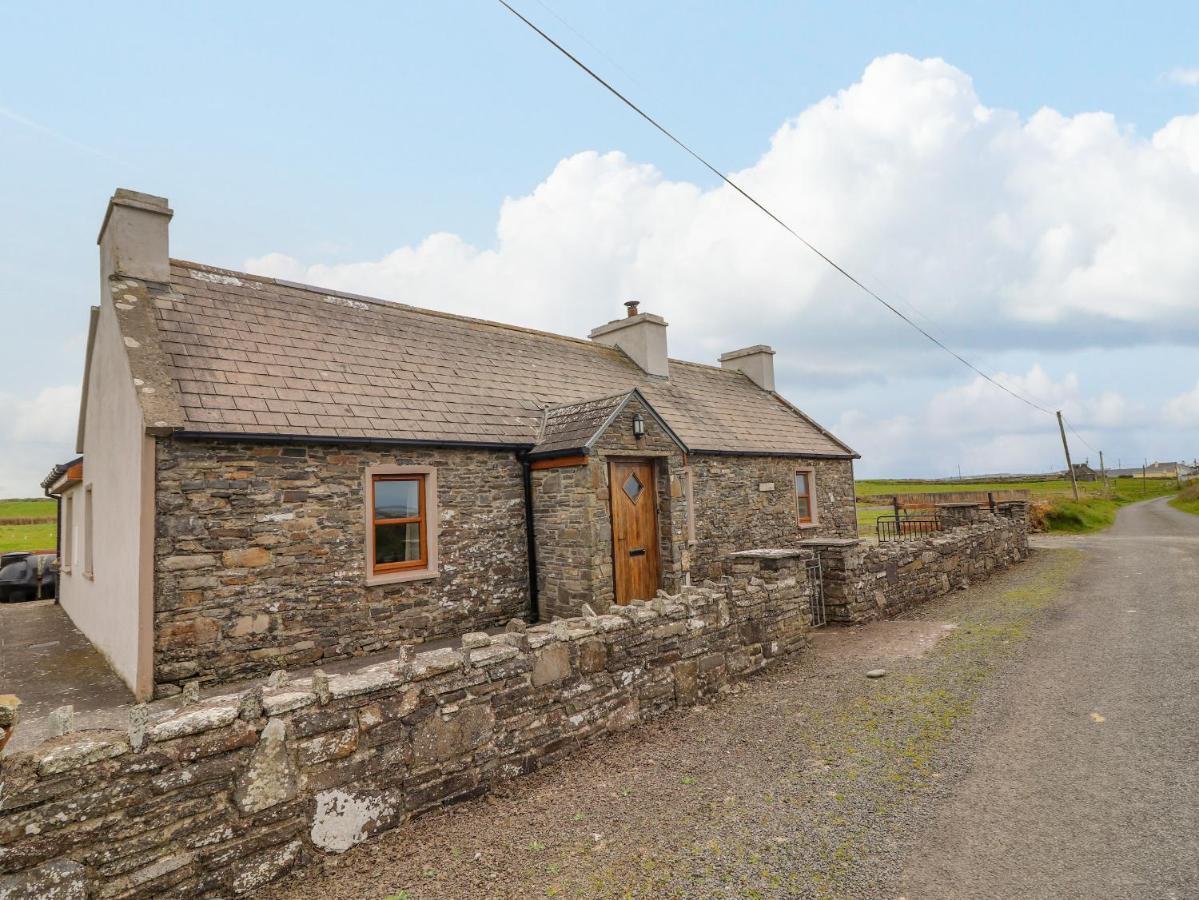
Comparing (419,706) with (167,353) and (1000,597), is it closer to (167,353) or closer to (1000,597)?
(167,353)

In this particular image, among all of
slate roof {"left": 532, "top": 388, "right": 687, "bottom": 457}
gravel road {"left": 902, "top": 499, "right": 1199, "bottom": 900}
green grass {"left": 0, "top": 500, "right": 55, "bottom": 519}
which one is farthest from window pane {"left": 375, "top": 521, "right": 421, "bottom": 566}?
green grass {"left": 0, "top": 500, "right": 55, "bottom": 519}

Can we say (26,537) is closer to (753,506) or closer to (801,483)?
(753,506)

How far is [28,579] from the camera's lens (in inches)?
663

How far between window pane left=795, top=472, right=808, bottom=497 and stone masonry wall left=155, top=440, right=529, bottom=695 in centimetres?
959

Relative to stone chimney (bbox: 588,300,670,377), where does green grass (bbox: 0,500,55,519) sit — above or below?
below

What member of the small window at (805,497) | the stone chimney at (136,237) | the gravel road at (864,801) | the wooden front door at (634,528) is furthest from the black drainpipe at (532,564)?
the small window at (805,497)

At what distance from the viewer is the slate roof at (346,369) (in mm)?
8383

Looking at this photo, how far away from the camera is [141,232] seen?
9.43m

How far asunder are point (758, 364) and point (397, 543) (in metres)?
14.4

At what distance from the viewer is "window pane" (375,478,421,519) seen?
9266mm

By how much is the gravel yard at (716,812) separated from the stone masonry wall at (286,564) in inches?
183

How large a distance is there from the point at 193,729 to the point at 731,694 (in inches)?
200

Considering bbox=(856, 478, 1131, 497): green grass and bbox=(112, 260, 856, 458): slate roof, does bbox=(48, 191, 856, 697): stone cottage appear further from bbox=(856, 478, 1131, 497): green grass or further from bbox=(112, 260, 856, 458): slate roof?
bbox=(856, 478, 1131, 497): green grass

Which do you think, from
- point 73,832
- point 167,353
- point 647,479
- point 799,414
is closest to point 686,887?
point 73,832
